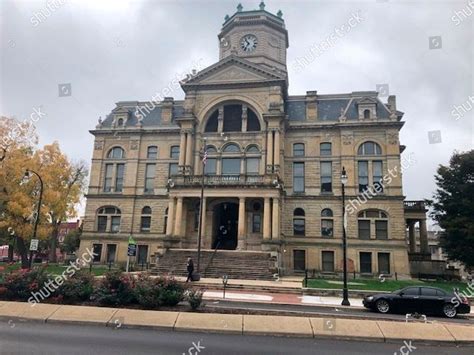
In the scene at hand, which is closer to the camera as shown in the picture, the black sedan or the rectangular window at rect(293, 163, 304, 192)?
the black sedan

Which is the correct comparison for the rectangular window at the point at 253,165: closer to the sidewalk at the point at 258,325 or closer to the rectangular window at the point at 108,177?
the rectangular window at the point at 108,177

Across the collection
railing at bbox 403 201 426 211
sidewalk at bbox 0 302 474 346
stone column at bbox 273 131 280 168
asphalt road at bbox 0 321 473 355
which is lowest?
asphalt road at bbox 0 321 473 355

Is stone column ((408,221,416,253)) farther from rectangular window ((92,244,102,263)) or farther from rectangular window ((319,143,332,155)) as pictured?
rectangular window ((92,244,102,263))

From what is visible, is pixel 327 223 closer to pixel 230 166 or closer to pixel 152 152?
pixel 230 166

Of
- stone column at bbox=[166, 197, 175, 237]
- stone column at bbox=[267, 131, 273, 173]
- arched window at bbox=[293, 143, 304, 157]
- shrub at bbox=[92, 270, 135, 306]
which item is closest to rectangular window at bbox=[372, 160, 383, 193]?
arched window at bbox=[293, 143, 304, 157]

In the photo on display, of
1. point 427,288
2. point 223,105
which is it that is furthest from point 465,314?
point 223,105

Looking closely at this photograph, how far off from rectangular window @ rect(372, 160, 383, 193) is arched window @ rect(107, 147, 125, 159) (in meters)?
29.9

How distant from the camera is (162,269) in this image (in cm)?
2984

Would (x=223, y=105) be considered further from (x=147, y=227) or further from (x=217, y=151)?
(x=147, y=227)

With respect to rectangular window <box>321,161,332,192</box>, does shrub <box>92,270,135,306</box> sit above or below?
below

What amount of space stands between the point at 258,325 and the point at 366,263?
96.2 ft

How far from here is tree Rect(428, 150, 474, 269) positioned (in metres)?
33.9

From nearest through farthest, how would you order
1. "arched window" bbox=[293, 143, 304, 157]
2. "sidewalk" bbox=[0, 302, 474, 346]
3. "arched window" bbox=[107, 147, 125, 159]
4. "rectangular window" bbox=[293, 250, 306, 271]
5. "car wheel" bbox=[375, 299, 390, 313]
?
"sidewalk" bbox=[0, 302, 474, 346], "car wheel" bbox=[375, 299, 390, 313], "rectangular window" bbox=[293, 250, 306, 271], "arched window" bbox=[293, 143, 304, 157], "arched window" bbox=[107, 147, 125, 159]

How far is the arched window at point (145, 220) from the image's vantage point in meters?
41.5
